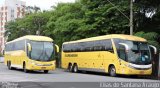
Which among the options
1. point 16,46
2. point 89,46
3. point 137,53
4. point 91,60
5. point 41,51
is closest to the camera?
point 137,53

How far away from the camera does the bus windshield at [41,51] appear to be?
35.5 m

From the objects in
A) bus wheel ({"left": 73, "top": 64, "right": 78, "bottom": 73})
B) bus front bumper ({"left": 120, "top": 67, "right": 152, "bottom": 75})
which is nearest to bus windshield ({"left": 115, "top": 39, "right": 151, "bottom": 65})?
bus front bumper ({"left": 120, "top": 67, "right": 152, "bottom": 75})

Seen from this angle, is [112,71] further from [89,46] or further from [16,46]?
[16,46]

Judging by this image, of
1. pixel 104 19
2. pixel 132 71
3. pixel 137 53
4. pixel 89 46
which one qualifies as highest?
pixel 104 19

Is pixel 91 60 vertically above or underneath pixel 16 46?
underneath

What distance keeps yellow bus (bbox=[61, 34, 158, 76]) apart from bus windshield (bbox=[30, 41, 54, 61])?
401cm

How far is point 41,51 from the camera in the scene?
35719mm

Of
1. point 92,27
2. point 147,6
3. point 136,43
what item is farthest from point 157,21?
point 136,43

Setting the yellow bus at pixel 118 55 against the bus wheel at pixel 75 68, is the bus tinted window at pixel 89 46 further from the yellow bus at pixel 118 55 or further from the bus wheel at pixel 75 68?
the bus wheel at pixel 75 68

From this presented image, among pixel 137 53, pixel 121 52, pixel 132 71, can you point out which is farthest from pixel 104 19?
pixel 132 71

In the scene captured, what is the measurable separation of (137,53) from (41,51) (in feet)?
29.0

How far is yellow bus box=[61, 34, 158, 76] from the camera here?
103 ft

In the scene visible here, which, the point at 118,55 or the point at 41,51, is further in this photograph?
the point at 41,51

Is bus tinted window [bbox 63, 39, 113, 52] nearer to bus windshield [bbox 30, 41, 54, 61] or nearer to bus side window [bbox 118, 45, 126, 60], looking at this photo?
bus side window [bbox 118, 45, 126, 60]
